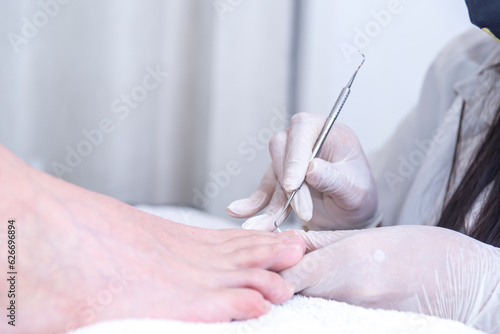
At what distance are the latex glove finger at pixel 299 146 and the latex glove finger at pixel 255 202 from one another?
3.2 inches

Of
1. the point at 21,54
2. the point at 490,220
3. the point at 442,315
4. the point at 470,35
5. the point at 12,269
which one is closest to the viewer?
the point at 12,269

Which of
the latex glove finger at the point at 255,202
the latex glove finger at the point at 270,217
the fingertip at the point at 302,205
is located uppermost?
the fingertip at the point at 302,205

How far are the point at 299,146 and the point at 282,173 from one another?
0.23ft

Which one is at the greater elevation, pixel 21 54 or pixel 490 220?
pixel 21 54

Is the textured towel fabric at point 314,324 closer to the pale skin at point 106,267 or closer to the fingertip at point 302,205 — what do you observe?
the pale skin at point 106,267

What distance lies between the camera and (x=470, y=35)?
3.69 ft

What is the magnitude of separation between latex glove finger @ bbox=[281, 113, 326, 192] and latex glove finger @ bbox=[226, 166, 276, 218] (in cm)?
8

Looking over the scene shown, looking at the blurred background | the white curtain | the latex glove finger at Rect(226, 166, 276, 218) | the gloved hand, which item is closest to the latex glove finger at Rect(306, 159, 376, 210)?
the gloved hand

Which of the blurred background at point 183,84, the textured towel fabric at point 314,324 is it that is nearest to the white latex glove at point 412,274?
the textured towel fabric at point 314,324

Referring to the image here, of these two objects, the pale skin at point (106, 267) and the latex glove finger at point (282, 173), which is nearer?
the pale skin at point (106, 267)

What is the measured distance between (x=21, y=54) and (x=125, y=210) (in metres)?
1.19

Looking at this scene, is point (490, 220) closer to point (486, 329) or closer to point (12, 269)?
point (486, 329)

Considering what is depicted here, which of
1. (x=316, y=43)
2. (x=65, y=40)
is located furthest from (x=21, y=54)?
(x=316, y=43)

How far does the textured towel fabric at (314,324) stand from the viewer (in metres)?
0.41
